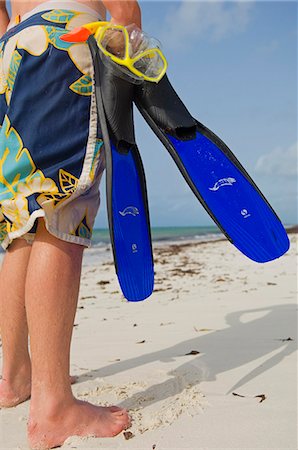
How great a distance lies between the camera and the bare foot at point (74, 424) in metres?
1.41

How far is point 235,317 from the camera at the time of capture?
295 cm

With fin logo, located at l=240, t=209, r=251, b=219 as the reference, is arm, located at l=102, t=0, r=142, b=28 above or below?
above

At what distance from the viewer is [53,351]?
1.45 metres

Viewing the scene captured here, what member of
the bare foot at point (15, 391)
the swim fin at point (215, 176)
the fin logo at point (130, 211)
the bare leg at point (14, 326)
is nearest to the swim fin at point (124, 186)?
the fin logo at point (130, 211)

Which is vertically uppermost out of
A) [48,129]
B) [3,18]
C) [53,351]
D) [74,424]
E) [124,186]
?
[3,18]

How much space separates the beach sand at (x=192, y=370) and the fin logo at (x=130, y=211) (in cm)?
65

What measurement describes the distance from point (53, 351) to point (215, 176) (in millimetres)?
774

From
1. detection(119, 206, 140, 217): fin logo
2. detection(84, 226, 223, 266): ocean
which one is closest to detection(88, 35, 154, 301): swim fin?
detection(119, 206, 140, 217): fin logo

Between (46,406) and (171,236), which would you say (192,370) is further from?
(171,236)

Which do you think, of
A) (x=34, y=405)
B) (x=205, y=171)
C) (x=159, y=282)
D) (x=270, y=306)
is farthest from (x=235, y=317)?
(x=159, y=282)

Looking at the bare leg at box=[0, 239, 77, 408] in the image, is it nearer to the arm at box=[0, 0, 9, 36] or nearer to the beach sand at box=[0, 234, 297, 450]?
the beach sand at box=[0, 234, 297, 450]

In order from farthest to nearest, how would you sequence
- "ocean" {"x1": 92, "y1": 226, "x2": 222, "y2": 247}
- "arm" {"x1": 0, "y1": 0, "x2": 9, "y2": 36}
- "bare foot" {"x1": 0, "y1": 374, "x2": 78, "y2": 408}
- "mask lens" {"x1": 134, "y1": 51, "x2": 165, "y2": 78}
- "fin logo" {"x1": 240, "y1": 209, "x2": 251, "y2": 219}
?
"ocean" {"x1": 92, "y1": 226, "x2": 222, "y2": 247}, "arm" {"x1": 0, "y1": 0, "x2": 9, "y2": 36}, "bare foot" {"x1": 0, "y1": 374, "x2": 78, "y2": 408}, "fin logo" {"x1": 240, "y1": 209, "x2": 251, "y2": 219}, "mask lens" {"x1": 134, "y1": 51, "x2": 165, "y2": 78}

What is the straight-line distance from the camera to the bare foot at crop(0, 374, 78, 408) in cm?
174

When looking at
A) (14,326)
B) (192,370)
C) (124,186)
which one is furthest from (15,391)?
(124,186)
